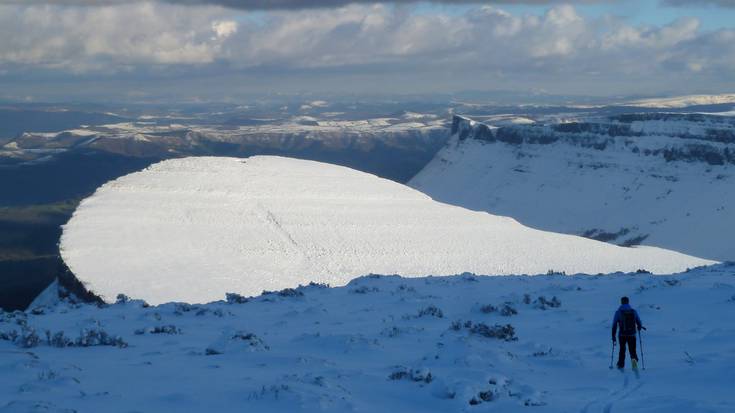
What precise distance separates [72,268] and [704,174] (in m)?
112

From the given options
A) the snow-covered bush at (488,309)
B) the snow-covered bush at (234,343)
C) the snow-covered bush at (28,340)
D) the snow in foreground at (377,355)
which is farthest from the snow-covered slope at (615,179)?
the snow-covered bush at (28,340)

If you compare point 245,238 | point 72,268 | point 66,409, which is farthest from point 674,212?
point 66,409

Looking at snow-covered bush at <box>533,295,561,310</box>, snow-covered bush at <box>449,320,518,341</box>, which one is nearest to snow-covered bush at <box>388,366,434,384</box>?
snow-covered bush at <box>449,320,518,341</box>

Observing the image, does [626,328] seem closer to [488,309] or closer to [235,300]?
[488,309]

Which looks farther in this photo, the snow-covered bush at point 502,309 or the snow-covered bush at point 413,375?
the snow-covered bush at point 502,309

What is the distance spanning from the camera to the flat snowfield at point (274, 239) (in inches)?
1339

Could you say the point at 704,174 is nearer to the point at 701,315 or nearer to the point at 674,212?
the point at 674,212

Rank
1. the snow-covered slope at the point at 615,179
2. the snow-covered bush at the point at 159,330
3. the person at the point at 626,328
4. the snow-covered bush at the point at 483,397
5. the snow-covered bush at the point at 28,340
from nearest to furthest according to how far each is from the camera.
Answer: the snow-covered bush at the point at 483,397 → the person at the point at 626,328 → the snow-covered bush at the point at 28,340 → the snow-covered bush at the point at 159,330 → the snow-covered slope at the point at 615,179

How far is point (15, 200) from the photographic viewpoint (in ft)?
627

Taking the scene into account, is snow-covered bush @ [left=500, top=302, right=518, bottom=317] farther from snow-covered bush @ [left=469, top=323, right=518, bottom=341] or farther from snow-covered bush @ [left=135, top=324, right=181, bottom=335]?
snow-covered bush @ [left=135, top=324, right=181, bottom=335]

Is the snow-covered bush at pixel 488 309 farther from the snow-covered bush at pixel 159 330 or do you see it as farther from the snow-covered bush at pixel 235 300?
the snow-covered bush at pixel 159 330

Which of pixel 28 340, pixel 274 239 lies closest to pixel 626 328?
pixel 28 340

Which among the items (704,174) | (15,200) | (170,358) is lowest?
(15,200)

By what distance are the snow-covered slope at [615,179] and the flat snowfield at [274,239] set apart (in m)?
52.8
